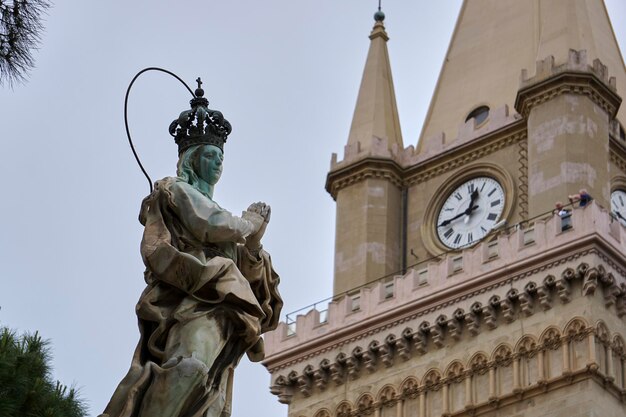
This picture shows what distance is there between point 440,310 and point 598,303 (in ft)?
→ 15.7

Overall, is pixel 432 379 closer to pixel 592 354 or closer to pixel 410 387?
pixel 410 387

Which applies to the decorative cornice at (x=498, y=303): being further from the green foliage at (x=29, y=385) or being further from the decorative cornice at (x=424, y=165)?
the green foliage at (x=29, y=385)

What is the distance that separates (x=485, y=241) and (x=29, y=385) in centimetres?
3513

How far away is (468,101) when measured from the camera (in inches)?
2293

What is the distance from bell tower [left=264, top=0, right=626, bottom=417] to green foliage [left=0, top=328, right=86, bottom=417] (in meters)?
30.3

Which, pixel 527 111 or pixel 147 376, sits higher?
pixel 527 111

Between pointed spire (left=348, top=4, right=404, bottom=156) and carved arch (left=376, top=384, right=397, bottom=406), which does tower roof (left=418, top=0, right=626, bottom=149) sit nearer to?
pointed spire (left=348, top=4, right=404, bottom=156)

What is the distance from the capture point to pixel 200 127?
37.2ft

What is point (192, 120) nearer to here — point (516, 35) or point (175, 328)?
point (175, 328)

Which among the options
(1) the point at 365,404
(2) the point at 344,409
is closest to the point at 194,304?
(1) the point at 365,404

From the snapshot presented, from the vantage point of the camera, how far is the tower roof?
5653 cm

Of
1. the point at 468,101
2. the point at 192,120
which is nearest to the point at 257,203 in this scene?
the point at 192,120

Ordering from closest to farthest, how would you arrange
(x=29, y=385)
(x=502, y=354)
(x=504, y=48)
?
1. (x=29, y=385)
2. (x=502, y=354)
3. (x=504, y=48)

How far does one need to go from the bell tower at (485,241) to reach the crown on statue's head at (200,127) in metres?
37.0
